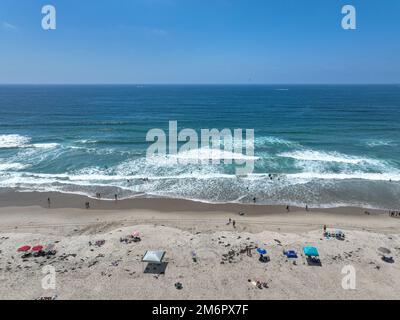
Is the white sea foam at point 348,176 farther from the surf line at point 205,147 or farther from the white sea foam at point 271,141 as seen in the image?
the white sea foam at point 271,141

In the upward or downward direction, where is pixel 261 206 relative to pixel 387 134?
downward

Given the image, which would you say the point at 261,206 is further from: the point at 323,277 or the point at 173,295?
the point at 173,295

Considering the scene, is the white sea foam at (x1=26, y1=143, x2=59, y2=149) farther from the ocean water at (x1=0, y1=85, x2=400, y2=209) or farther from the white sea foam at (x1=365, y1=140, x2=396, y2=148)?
the white sea foam at (x1=365, y1=140, x2=396, y2=148)

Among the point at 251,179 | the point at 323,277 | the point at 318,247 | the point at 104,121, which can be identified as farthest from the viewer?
the point at 104,121

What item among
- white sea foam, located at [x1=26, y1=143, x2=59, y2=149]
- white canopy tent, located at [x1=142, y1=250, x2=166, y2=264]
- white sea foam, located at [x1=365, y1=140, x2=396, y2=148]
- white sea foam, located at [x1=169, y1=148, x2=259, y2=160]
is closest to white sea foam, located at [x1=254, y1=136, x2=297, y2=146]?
white sea foam, located at [x1=169, y1=148, x2=259, y2=160]

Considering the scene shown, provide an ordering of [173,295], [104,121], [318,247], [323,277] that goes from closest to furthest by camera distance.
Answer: [173,295]
[323,277]
[318,247]
[104,121]

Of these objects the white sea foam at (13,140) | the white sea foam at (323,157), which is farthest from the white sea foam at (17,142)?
the white sea foam at (323,157)

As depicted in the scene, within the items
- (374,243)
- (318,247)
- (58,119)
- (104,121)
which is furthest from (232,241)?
(58,119)

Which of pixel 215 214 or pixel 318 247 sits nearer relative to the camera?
pixel 318 247
